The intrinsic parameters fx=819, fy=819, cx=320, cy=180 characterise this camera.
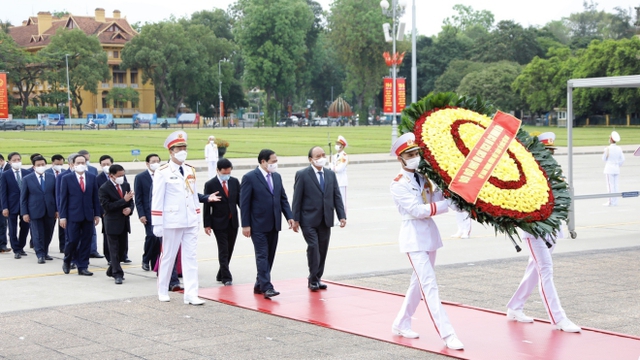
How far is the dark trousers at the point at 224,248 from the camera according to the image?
10.9 metres

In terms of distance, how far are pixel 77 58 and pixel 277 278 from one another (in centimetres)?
8679

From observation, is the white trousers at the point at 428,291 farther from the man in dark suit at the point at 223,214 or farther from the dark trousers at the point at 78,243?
the dark trousers at the point at 78,243

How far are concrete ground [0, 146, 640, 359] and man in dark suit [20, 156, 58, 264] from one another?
1.36ft

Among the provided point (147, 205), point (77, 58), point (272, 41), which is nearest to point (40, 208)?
point (147, 205)

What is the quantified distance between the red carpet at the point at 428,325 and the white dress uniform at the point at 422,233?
38cm

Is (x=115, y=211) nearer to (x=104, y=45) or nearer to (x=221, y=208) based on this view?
(x=221, y=208)

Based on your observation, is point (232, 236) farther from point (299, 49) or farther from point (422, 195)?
point (299, 49)

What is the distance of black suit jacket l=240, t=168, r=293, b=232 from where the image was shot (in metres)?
10.2

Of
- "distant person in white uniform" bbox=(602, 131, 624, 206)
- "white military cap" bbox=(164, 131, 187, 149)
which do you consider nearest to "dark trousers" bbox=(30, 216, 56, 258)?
"white military cap" bbox=(164, 131, 187, 149)

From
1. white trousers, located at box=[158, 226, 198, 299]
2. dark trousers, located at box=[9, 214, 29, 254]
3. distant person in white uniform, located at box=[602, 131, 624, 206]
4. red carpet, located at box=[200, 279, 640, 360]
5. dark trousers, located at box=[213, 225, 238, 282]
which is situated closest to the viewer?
red carpet, located at box=[200, 279, 640, 360]

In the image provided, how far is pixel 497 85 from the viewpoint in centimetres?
9325

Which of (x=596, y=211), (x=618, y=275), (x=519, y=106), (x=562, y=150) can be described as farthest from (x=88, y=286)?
(x=519, y=106)

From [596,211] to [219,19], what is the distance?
111 meters

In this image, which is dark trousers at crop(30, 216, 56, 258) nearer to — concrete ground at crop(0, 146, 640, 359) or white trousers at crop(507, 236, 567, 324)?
concrete ground at crop(0, 146, 640, 359)
